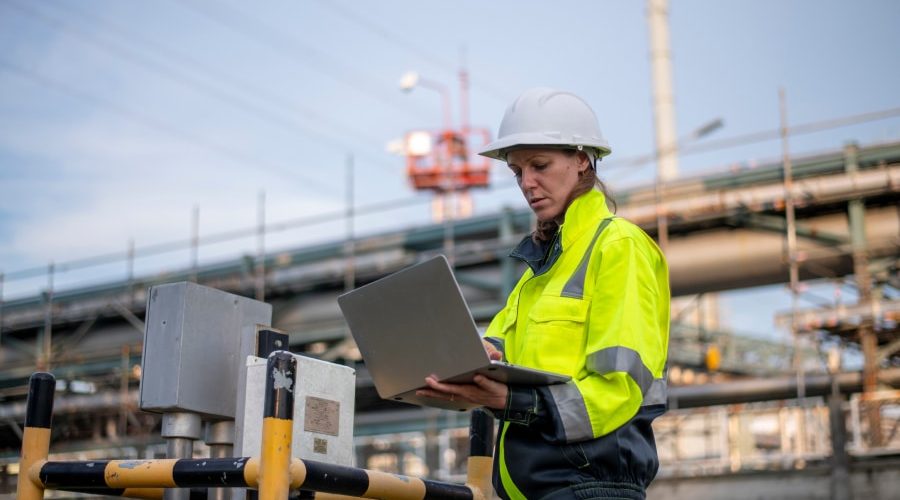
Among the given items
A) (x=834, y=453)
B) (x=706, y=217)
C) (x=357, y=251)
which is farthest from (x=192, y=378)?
(x=357, y=251)

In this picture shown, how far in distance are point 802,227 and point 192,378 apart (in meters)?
13.0

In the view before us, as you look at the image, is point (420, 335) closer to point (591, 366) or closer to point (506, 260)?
point (591, 366)

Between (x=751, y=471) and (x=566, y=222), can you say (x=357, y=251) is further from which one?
(x=566, y=222)

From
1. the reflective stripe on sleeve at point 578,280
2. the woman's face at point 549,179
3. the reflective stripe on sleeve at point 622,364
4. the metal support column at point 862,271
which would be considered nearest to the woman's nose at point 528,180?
the woman's face at point 549,179

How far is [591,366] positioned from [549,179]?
61 centimetres

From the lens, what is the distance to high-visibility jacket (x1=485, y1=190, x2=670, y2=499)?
10.1ft

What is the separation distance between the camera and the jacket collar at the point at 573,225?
3.39 meters

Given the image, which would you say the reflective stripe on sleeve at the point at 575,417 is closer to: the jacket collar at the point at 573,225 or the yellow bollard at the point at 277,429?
the jacket collar at the point at 573,225

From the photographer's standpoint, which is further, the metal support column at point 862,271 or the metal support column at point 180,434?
the metal support column at point 862,271

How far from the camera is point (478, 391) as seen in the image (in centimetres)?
311

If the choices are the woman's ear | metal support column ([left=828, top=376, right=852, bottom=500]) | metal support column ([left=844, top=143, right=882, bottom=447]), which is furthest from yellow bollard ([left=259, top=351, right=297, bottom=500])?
metal support column ([left=844, top=143, right=882, bottom=447])

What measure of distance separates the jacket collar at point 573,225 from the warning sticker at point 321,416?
80 centimetres

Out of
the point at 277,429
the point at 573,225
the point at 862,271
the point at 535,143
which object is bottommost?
the point at 277,429

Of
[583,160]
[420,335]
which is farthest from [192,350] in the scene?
[583,160]
